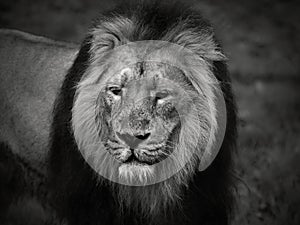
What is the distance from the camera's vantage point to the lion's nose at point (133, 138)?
3.34 metres

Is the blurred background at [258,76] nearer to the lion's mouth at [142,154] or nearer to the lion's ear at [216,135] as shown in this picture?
the lion's ear at [216,135]

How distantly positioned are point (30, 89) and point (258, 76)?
18.5ft

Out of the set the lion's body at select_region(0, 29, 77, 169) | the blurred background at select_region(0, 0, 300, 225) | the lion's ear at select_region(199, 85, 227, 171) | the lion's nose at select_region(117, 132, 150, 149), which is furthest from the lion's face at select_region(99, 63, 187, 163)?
the lion's body at select_region(0, 29, 77, 169)

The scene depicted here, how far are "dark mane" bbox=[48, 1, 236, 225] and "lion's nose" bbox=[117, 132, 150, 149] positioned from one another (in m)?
0.57

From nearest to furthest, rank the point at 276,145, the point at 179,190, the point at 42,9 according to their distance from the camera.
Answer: the point at 179,190, the point at 276,145, the point at 42,9

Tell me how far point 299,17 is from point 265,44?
114 centimetres

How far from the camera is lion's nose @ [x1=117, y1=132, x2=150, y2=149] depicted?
3.34 meters

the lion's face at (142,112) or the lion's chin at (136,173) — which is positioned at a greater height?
the lion's face at (142,112)

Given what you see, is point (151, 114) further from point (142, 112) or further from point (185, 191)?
point (185, 191)

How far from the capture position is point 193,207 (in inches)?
153

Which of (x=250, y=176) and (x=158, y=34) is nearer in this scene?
(x=158, y=34)

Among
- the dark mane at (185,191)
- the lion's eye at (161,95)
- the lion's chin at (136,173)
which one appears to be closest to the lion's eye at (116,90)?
the lion's eye at (161,95)

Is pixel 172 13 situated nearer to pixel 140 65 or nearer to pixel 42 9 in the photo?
pixel 140 65

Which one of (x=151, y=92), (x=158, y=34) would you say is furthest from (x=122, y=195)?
(x=158, y=34)
